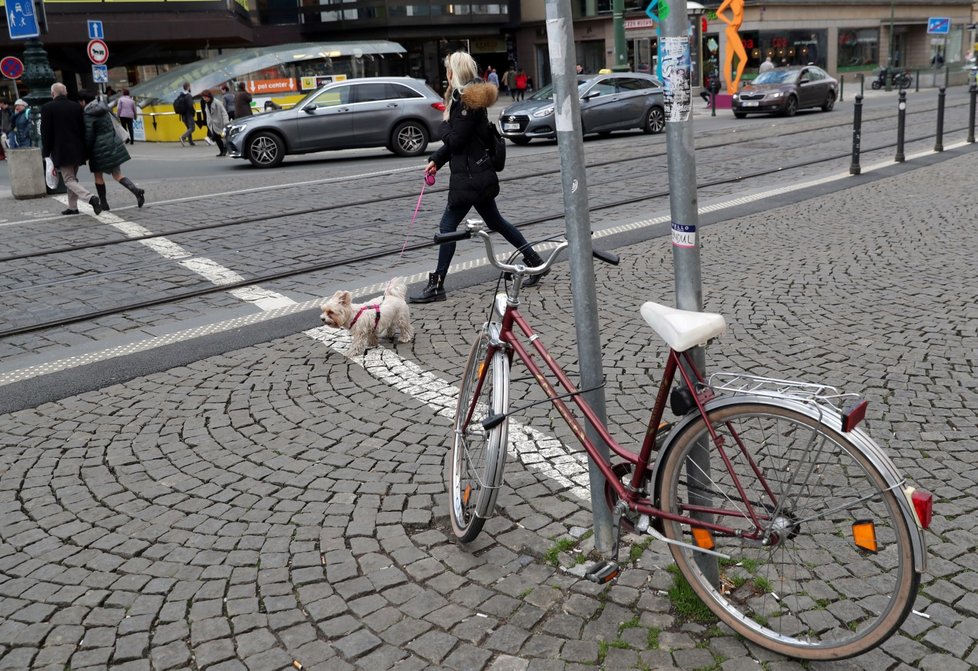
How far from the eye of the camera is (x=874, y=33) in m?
52.2

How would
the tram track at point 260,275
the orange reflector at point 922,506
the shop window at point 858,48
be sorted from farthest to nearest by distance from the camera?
the shop window at point 858,48 → the tram track at point 260,275 → the orange reflector at point 922,506

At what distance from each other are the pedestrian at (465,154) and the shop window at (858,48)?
160 feet

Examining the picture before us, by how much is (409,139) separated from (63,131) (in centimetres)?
827

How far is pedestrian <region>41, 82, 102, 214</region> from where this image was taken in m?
12.7

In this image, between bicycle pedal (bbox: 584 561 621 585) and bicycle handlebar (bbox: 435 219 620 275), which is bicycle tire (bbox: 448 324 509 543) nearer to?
bicycle handlebar (bbox: 435 219 620 275)

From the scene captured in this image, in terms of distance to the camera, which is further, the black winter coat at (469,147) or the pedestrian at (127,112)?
the pedestrian at (127,112)

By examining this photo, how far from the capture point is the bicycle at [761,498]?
103 inches

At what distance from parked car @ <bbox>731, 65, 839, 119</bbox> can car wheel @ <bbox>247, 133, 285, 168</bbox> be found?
46.7 feet

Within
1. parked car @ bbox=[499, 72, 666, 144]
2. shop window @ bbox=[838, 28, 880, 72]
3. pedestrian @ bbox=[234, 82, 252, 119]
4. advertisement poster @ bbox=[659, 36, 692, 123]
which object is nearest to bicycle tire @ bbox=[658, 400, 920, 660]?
advertisement poster @ bbox=[659, 36, 692, 123]

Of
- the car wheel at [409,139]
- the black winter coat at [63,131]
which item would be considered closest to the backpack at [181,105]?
the car wheel at [409,139]

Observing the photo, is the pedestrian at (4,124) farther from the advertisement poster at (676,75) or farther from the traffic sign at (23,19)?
the advertisement poster at (676,75)

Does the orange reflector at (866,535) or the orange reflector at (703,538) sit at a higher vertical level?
the orange reflector at (866,535)

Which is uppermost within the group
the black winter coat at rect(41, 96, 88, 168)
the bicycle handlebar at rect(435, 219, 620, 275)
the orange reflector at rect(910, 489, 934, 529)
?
the black winter coat at rect(41, 96, 88, 168)

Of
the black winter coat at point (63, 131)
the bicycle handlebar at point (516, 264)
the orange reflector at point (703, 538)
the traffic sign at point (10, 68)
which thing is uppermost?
the traffic sign at point (10, 68)
